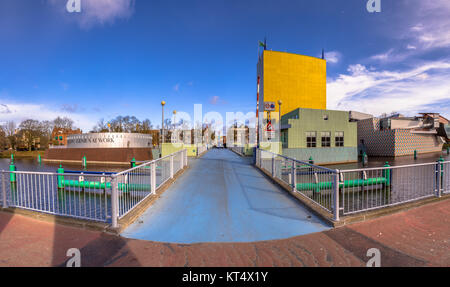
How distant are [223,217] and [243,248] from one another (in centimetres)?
120

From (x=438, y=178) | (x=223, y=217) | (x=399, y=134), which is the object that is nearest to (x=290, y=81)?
(x=399, y=134)

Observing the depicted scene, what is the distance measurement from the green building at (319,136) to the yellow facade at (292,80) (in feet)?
17.7

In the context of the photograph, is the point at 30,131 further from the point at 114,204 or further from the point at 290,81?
the point at 114,204

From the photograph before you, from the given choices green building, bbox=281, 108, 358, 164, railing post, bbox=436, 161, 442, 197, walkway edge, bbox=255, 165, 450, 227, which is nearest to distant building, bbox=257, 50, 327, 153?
green building, bbox=281, 108, 358, 164

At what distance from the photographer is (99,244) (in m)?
3.09

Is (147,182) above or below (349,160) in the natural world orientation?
above

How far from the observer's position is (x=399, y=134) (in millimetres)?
30281

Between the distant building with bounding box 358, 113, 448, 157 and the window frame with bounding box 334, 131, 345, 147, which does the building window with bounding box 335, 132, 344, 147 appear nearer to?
the window frame with bounding box 334, 131, 345, 147

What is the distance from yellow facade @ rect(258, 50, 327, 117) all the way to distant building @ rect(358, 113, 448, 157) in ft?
35.1

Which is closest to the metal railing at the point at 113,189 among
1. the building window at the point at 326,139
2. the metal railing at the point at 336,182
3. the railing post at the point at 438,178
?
the metal railing at the point at 336,182
